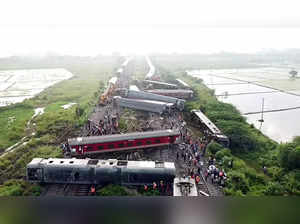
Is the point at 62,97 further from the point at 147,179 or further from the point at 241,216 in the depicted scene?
the point at 241,216

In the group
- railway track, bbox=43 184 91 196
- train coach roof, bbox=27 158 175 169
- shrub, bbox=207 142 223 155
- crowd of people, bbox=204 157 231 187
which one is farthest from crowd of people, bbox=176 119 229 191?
railway track, bbox=43 184 91 196

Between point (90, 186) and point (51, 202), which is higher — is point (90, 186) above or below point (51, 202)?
below

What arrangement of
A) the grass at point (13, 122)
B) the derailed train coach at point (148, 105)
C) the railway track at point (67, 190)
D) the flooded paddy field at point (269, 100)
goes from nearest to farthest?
the railway track at point (67, 190) < the grass at point (13, 122) < the flooded paddy field at point (269, 100) < the derailed train coach at point (148, 105)

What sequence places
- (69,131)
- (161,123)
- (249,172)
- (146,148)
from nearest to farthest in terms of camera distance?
(249,172) < (146,148) < (69,131) < (161,123)

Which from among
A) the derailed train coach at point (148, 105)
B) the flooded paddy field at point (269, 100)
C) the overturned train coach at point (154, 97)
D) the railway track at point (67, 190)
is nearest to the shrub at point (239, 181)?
the railway track at point (67, 190)

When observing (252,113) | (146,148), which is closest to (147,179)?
(146,148)

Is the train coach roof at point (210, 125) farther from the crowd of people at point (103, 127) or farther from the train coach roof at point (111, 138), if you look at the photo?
the crowd of people at point (103, 127)

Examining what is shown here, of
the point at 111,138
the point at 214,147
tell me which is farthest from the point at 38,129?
the point at 214,147
